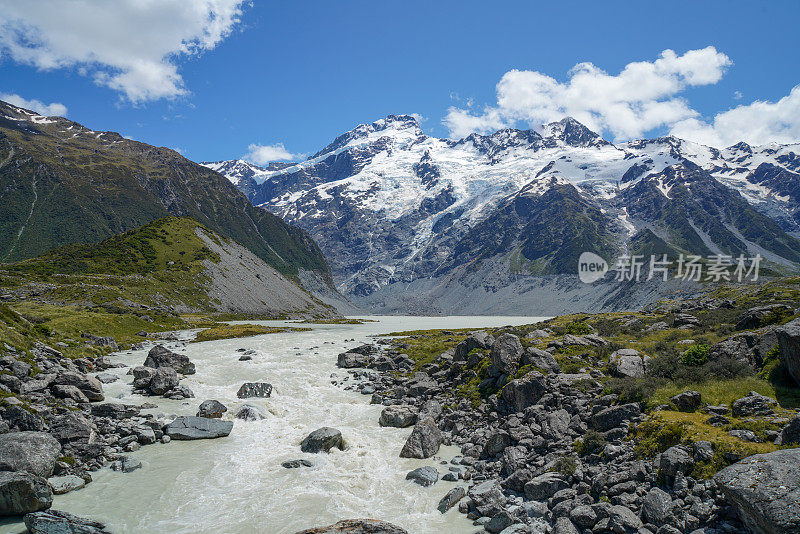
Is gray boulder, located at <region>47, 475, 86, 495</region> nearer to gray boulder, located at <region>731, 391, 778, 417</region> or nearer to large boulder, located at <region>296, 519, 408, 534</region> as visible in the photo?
large boulder, located at <region>296, 519, 408, 534</region>

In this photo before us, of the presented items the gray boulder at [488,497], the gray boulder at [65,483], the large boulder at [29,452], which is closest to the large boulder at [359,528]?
the gray boulder at [488,497]

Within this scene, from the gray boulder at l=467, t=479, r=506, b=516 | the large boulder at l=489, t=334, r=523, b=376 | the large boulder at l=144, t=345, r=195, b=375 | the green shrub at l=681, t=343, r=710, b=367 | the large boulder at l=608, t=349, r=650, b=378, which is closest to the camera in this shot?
the gray boulder at l=467, t=479, r=506, b=516

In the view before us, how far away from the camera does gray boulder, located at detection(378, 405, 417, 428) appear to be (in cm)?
3089

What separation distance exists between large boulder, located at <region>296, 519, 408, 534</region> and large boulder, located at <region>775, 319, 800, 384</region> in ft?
65.4

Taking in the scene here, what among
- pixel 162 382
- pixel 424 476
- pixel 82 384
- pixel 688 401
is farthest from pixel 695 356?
pixel 82 384

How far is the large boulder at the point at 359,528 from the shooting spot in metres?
15.9

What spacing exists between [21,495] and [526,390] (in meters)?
26.8

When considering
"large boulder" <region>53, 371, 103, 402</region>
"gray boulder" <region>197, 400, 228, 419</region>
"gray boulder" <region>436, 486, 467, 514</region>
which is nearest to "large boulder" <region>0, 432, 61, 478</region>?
"large boulder" <region>53, 371, 103, 402</region>

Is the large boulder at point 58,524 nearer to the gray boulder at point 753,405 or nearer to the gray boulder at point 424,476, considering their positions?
the gray boulder at point 424,476

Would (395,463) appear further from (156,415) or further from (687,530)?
(156,415)

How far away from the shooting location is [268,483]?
21766mm

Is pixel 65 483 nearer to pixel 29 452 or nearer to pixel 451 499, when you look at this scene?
pixel 29 452

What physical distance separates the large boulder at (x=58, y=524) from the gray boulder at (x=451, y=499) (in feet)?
46.1

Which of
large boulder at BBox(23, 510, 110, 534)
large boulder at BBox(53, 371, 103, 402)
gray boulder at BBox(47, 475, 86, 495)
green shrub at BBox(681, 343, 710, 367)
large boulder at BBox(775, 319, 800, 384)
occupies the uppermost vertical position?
large boulder at BBox(775, 319, 800, 384)
